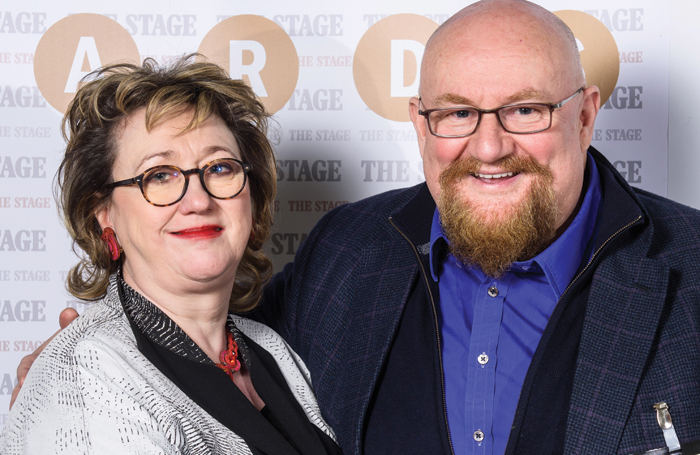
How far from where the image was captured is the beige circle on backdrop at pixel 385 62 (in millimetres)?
2318

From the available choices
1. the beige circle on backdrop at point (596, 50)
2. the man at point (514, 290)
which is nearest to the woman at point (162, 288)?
the man at point (514, 290)

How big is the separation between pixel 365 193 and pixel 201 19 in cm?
86

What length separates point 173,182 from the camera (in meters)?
1.58

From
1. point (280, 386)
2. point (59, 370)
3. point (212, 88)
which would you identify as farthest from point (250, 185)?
point (59, 370)

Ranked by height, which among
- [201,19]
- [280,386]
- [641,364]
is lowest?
[280,386]

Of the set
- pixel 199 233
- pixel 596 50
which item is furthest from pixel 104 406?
pixel 596 50

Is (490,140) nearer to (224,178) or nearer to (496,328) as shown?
(496,328)

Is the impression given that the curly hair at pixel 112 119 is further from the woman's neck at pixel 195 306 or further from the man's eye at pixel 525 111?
the man's eye at pixel 525 111

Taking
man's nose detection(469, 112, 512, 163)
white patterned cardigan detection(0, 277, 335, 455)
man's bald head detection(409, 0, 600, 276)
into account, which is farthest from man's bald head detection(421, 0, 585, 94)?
white patterned cardigan detection(0, 277, 335, 455)

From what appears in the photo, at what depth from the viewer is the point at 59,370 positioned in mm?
1383

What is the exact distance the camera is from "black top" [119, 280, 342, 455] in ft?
4.97

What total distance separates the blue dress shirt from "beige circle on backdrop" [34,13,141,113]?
4.50ft

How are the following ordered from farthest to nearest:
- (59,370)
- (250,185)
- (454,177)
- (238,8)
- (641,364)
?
(238,8) < (250,185) < (454,177) < (641,364) < (59,370)

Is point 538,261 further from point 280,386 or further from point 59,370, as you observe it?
point 59,370
